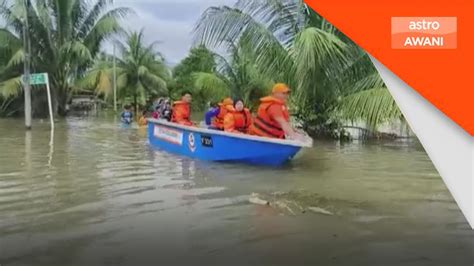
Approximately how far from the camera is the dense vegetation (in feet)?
27.1

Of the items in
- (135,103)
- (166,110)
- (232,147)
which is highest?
(135,103)

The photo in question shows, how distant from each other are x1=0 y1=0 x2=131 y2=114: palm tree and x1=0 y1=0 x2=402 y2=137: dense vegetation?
0.03m

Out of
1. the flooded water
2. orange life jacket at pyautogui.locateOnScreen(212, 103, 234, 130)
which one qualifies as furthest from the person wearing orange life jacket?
the flooded water

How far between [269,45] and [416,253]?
610cm

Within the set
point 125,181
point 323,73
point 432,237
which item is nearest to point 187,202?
point 125,181

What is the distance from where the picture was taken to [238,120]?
8805 mm

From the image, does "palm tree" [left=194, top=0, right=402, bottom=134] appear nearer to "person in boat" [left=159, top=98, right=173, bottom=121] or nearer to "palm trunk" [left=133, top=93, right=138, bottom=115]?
"person in boat" [left=159, top=98, right=173, bottom=121]

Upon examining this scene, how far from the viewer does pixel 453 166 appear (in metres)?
2.43

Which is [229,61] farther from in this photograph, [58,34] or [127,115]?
[127,115]

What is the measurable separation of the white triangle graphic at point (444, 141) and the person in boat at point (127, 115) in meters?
15.3

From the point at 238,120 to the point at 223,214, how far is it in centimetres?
400

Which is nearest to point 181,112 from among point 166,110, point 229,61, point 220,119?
point 220,119

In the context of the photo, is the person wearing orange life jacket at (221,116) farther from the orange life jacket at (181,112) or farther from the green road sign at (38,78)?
the green road sign at (38,78)

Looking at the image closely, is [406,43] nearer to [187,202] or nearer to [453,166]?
[453,166]
